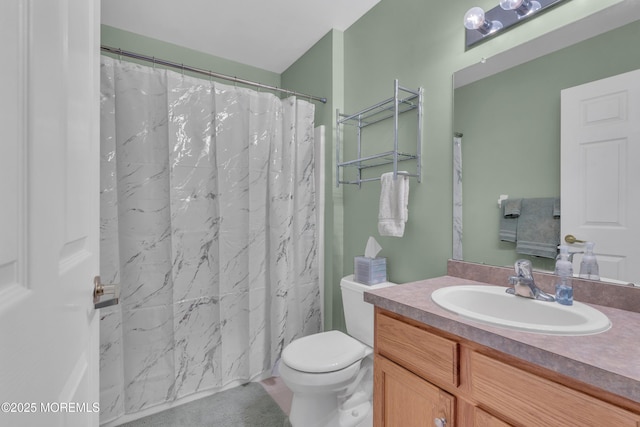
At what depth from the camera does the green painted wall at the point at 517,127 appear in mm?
1024

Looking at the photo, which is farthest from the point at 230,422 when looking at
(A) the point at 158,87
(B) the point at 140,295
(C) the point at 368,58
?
(C) the point at 368,58

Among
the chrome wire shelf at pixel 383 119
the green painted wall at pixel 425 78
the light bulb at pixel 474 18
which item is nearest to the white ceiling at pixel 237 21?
the green painted wall at pixel 425 78

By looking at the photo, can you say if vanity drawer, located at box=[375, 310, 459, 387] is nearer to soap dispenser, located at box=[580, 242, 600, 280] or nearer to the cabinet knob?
the cabinet knob

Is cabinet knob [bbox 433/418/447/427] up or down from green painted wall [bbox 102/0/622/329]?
down

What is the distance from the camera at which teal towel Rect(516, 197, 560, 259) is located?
111cm

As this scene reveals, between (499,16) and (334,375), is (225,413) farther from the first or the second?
(499,16)

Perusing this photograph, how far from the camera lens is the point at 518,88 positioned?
1.22 metres

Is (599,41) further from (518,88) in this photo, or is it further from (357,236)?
(357,236)

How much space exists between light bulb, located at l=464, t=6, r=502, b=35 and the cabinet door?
4.61ft

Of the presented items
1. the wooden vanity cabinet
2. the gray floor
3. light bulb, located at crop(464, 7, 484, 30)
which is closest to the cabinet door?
the wooden vanity cabinet

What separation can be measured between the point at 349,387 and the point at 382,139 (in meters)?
1.40

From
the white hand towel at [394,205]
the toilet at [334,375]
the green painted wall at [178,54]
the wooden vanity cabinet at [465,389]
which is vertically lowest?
the toilet at [334,375]

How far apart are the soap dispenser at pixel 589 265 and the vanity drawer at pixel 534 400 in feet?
1.82

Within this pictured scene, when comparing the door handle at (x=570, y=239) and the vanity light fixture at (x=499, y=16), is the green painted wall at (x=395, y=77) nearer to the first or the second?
the vanity light fixture at (x=499, y=16)
